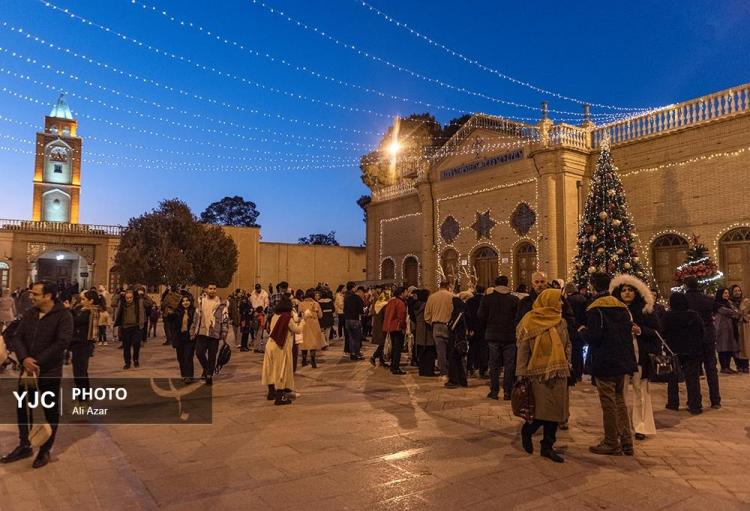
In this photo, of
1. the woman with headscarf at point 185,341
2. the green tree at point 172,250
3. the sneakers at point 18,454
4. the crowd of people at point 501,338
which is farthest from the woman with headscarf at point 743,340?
the green tree at point 172,250

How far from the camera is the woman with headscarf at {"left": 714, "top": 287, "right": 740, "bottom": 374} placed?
1009cm

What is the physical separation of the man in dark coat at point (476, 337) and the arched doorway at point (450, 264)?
42.6 feet

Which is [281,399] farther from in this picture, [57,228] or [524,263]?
[57,228]

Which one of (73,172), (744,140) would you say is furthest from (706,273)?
(73,172)

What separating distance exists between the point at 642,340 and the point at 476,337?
3783 mm

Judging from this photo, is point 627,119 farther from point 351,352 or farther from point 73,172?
point 73,172

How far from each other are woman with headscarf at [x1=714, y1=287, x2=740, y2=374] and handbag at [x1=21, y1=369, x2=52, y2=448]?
34.5 ft

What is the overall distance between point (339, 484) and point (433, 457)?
105cm

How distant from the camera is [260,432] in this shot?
584 cm

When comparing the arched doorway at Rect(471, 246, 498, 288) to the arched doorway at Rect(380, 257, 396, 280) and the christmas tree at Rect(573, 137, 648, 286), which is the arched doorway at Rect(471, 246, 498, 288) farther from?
the arched doorway at Rect(380, 257, 396, 280)

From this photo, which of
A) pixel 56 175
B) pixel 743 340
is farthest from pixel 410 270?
pixel 56 175

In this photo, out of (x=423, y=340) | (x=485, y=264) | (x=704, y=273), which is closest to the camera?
(x=423, y=340)

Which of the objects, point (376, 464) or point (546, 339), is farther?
point (546, 339)

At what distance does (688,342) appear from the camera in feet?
22.5
